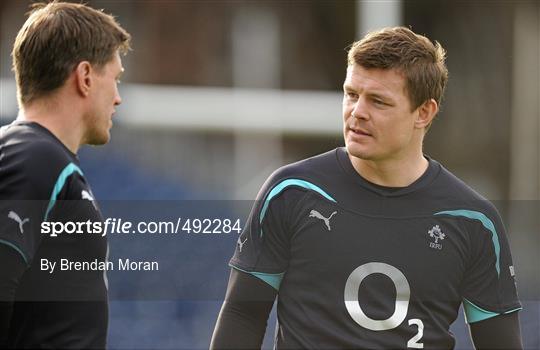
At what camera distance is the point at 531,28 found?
7773 mm

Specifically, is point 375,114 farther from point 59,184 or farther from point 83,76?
point 59,184

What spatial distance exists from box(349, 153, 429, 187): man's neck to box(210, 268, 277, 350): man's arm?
1.56 feet

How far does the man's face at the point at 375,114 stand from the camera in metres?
3.22

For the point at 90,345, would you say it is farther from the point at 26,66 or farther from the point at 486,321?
the point at 486,321

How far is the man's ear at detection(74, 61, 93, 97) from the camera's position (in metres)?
2.89

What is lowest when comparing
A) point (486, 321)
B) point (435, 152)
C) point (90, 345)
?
point (435, 152)

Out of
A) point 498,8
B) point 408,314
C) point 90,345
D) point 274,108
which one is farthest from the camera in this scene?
point 498,8

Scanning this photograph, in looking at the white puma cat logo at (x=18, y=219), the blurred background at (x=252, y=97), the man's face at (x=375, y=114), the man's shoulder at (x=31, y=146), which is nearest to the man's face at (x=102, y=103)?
the man's shoulder at (x=31, y=146)

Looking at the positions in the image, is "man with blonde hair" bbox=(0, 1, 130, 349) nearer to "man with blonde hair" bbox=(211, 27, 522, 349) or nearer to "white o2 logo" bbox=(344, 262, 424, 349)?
"man with blonde hair" bbox=(211, 27, 522, 349)

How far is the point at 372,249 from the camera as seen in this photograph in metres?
3.18

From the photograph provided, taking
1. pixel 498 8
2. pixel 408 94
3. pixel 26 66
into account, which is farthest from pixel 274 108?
pixel 26 66

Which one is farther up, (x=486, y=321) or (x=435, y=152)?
(x=486, y=321)

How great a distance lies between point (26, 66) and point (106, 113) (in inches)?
10.2

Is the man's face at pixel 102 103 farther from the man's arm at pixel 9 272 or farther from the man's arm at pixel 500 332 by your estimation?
the man's arm at pixel 500 332
